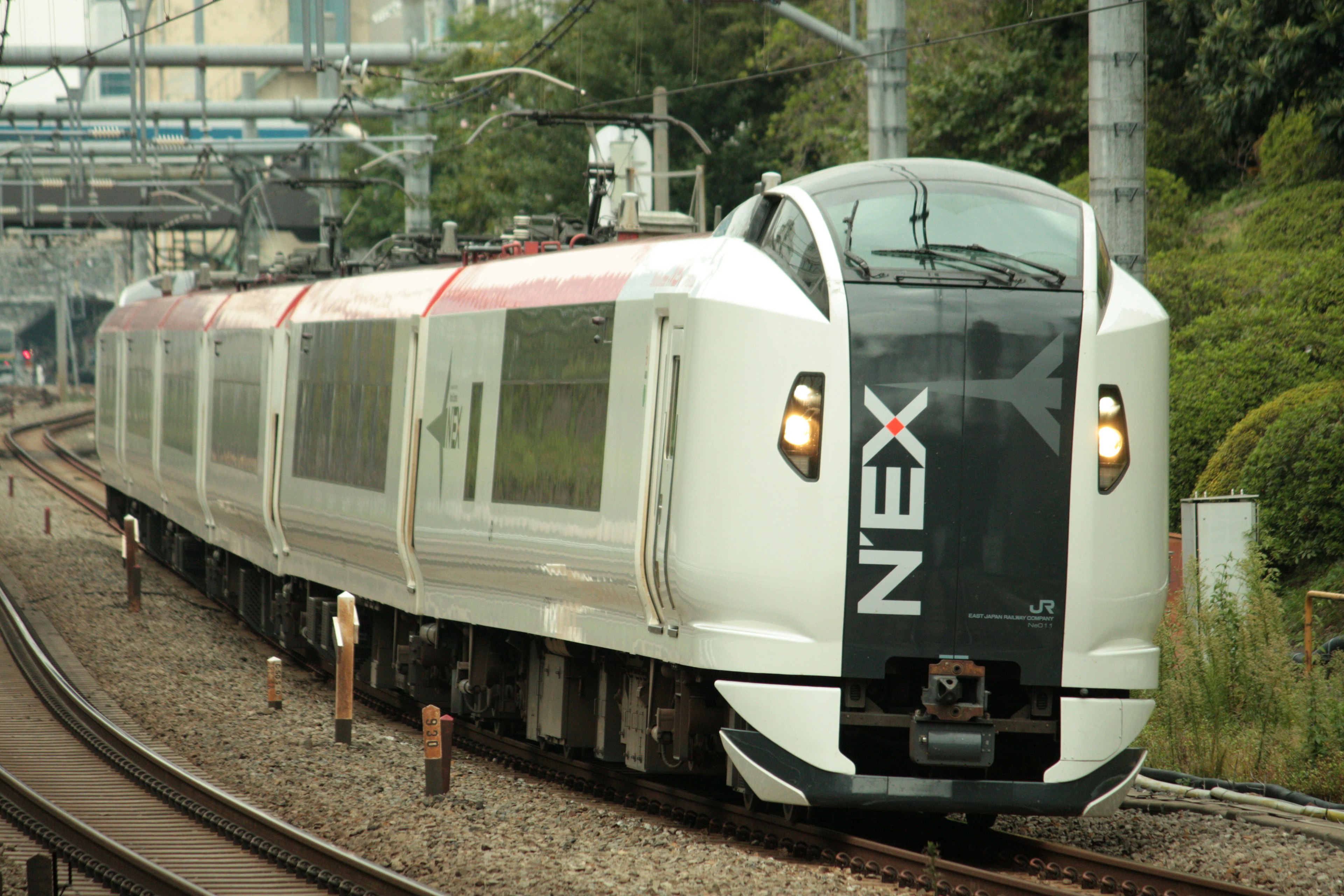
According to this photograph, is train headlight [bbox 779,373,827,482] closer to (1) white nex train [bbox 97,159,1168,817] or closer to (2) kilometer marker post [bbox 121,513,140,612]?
(1) white nex train [bbox 97,159,1168,817]

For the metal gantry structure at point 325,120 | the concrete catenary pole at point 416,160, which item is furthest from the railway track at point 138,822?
the concrete catenary pole at point 416,160

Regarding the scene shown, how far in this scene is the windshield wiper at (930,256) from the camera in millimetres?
8977

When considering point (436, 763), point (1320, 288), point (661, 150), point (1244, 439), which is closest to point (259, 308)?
point (661, 150)

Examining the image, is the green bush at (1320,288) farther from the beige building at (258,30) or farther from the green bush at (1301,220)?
the beige building at (258,30)

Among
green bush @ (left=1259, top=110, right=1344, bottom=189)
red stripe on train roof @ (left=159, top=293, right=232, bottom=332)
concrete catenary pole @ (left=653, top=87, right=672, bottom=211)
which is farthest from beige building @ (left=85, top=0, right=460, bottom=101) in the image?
green bush @ (left=1259, top=110, right=1344, bottom=189)

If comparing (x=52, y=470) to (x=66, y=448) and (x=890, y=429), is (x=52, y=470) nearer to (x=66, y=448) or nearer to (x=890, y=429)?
(x=66, y=448)

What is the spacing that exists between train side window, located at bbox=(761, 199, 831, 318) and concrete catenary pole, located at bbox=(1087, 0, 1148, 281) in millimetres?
4873

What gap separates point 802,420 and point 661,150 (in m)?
17.7

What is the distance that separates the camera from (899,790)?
340 inches

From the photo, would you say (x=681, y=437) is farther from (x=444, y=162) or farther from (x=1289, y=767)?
(x=444, y=162)

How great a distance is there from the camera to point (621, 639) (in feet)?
32.5

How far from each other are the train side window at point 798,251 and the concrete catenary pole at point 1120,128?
4.87m

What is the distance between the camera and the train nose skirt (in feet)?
28.3

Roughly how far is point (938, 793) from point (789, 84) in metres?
36.4
